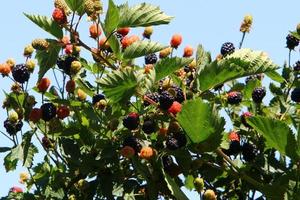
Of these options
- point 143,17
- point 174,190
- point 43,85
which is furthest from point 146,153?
point 43,85

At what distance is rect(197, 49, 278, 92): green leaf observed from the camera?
272cm

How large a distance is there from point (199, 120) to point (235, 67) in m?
0.27

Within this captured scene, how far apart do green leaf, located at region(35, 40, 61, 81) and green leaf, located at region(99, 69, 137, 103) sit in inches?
11.4

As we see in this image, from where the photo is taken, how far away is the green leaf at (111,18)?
282cm

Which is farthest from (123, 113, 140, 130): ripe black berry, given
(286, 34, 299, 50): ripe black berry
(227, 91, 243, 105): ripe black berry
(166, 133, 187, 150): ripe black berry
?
(286, 34, 299, 50): ripe black berry

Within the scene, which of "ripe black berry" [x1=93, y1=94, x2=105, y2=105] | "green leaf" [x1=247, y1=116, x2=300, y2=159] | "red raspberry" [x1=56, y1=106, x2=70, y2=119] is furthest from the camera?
"red raspberry" [x1=56, y1=106, x2=70, y2=119]

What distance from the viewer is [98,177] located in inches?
130

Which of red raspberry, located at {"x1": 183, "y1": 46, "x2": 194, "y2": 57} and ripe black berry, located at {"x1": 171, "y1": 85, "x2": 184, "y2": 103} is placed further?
red raspberry, located at {"x1": 183, "y1": 46, "x2": 194, "y2": 57}

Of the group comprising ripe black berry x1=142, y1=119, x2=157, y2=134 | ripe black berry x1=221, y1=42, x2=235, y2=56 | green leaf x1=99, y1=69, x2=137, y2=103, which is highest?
green leaf x1=99, y1=69, x2=137, y2=103

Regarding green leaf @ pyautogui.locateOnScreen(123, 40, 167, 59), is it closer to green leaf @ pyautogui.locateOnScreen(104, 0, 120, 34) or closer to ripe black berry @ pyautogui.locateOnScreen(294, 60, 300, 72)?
green leaf @ pyautogui.locateOnScreen(104, 0, 120, 34)

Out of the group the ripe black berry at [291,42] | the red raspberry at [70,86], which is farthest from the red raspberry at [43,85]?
the ripe black berry at [291,42]

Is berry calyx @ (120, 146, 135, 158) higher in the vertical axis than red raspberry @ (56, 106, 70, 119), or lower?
lower

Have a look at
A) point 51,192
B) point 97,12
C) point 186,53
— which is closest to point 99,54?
point 97,12

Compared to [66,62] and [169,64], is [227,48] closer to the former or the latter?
[169,64]
